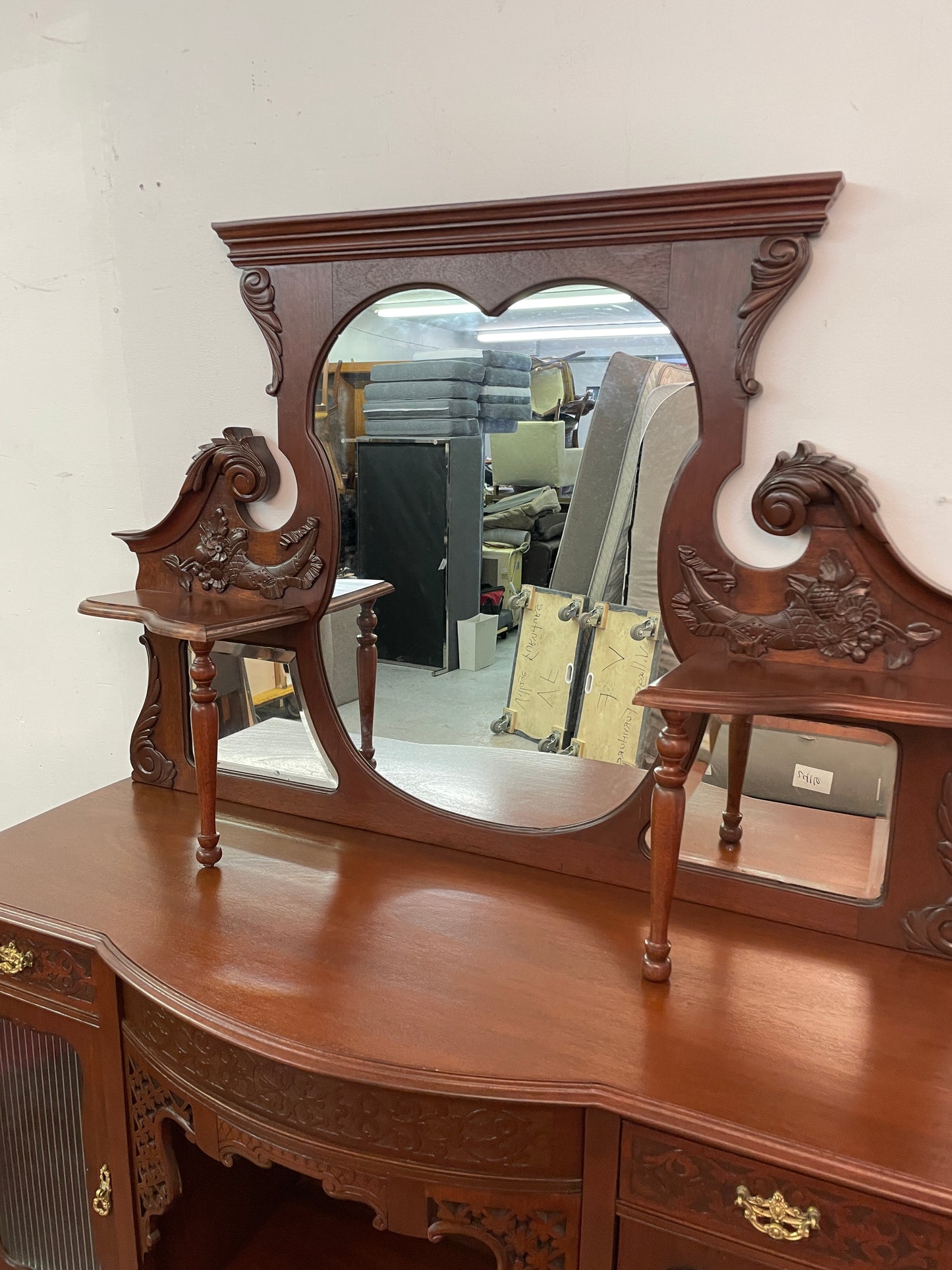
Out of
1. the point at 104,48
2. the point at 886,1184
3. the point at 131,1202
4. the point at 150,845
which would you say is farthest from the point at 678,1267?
the point at 104,48

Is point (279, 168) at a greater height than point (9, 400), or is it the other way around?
point (279, 168)

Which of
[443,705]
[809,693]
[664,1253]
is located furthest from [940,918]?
[443,705]

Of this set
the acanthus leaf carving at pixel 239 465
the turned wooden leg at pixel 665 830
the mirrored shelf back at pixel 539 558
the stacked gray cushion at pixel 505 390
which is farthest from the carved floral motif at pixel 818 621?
the acanthus leaf carving at pixel 239 465

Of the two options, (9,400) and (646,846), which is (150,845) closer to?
(646,846)

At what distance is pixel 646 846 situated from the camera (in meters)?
1.38

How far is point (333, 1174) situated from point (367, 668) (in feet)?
2.44

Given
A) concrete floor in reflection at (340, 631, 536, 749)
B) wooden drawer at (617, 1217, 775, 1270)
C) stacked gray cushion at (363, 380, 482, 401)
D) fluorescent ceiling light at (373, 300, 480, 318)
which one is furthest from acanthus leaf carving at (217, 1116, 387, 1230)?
fluorescent ceiling light at (373, 300, 480, 318)

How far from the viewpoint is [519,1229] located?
3.47ft

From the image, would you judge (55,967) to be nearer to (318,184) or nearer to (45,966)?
(45,966)

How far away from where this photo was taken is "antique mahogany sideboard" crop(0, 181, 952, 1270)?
1.00 m

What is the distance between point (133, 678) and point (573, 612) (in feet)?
3.28

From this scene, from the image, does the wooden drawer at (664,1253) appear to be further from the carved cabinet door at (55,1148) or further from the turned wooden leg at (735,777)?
the carved cabinet door at (55,1148)

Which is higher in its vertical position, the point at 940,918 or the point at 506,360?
the point at 506,360

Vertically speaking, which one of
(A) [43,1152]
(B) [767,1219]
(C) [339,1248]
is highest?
(B) [767,1219]
